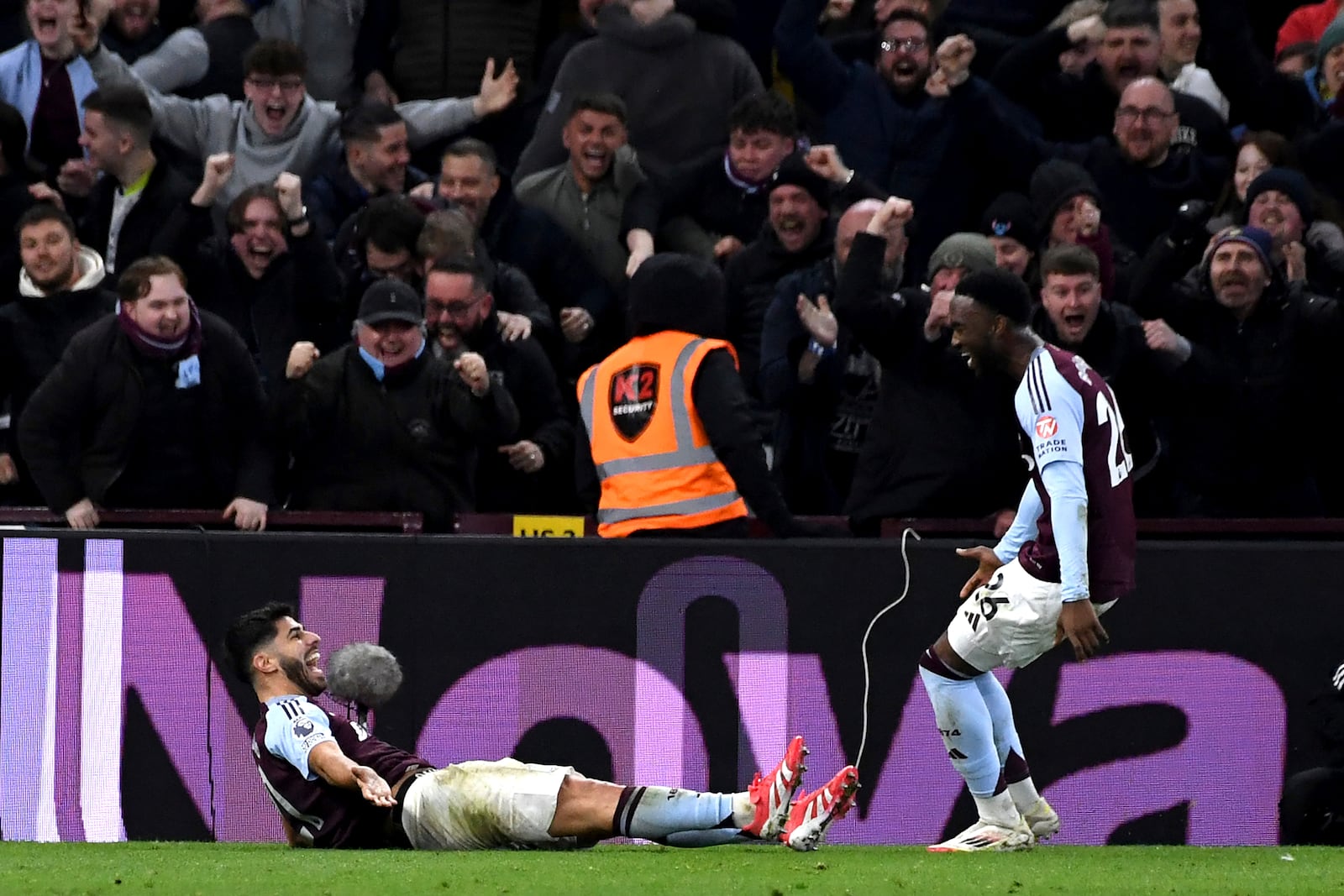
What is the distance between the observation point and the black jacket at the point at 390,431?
9.68 m

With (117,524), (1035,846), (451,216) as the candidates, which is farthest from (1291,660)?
(117,524)

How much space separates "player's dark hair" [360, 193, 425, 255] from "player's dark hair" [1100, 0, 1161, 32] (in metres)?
4.13

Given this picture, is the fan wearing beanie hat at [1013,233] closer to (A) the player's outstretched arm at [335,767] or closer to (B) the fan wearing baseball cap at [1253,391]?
(B) the fan wearing baseball cap at [1253,391]

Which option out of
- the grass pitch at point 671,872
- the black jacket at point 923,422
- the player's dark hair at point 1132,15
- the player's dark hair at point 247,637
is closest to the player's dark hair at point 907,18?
the player's dark hair at point 1132,15

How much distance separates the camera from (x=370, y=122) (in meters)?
11.3

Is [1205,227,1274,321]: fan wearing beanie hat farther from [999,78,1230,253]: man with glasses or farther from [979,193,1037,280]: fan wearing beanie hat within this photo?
[999,78,1230,253]: man with glasses

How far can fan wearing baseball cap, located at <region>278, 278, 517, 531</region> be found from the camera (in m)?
9.68

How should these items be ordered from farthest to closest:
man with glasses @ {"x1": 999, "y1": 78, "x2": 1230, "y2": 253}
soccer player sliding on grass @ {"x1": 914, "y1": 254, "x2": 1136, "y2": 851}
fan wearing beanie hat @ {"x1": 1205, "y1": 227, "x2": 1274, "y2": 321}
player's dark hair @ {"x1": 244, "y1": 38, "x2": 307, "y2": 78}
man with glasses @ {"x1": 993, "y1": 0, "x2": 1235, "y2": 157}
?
man with glasses @ {"x1": 993, "y1": 0, "x2": 1235, "y2": 157} < player's dark hair @ {"x1": 244, "y1": 38, "x2": 307, "y2": 78} < man with glasses @ {"x1": 999, "y1": 78, "x2": 1230, "y2": 253} < fan wearing beanie hat @ {"x1": 1205, "y1": 227, "x2": 1274, "y2": 321} < soccer player sliding on grass @ {"x1": 914, "y1": 254, "x2": 1136, "y2": 851}

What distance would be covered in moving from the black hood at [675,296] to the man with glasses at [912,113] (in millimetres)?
2640

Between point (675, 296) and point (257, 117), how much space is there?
11.7ft

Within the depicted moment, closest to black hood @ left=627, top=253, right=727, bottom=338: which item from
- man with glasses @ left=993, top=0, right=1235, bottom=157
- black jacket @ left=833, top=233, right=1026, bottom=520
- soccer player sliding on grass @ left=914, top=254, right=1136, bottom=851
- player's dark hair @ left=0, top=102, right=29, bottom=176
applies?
black jacket @ left=833, top=233, right=1026, bottom=520

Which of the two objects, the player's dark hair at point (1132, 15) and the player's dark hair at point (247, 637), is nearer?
the player's dark hair at point (247, 637)

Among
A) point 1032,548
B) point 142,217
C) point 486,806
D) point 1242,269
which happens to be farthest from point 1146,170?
point 486,806

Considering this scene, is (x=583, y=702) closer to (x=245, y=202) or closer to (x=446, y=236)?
(x=446, y=236)
